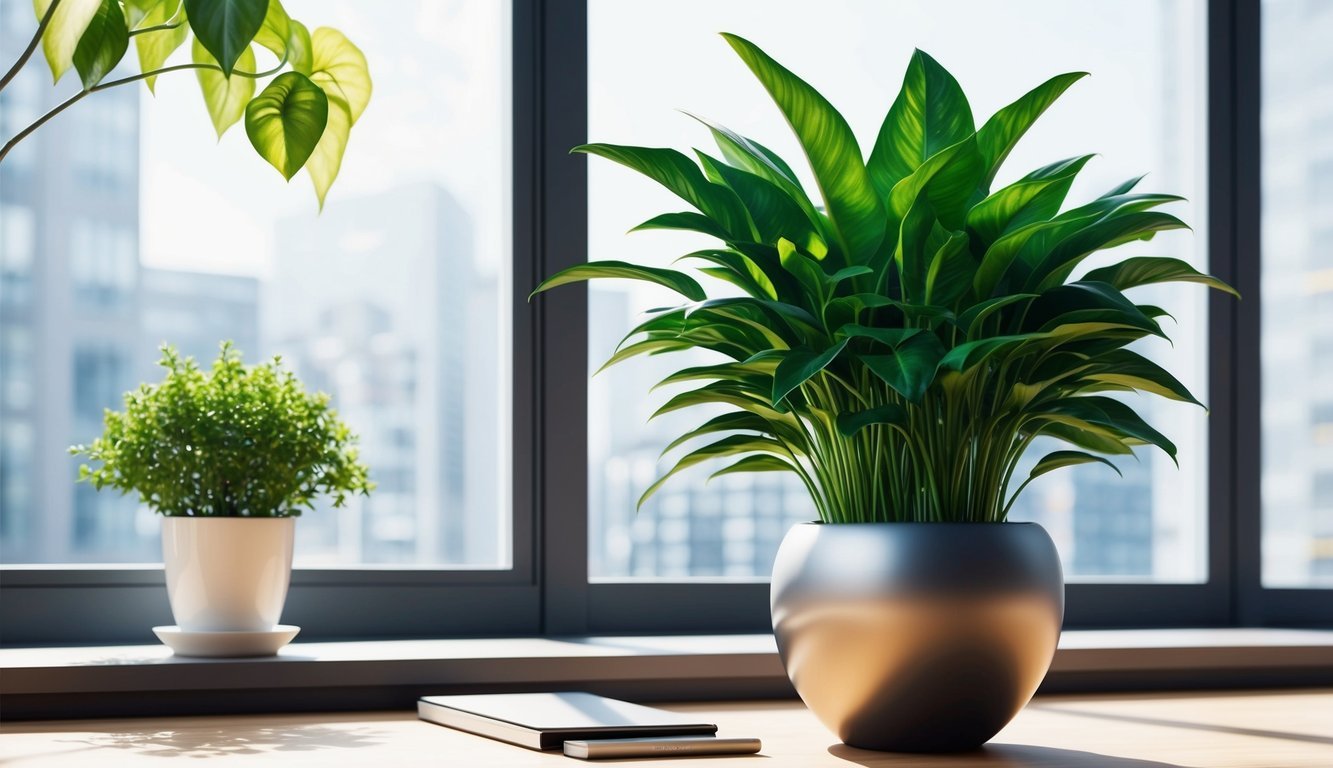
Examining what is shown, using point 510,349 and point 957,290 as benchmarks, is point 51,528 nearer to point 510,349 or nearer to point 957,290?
point 510,349

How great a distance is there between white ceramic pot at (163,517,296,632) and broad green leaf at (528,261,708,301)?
55 centimetres

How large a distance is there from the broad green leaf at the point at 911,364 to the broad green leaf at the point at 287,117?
55 cm

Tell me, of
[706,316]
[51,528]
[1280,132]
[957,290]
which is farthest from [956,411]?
[1280,132]

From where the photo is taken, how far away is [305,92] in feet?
4.15

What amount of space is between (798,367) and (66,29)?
2.18 feet

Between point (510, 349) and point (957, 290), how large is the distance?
91cm

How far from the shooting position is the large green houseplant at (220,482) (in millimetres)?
1474

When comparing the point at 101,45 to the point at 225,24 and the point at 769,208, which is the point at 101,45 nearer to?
the point at 225,24

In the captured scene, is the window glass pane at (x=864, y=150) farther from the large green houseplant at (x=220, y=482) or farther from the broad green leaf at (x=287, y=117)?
the broad green leaf at (x=287, y=117)

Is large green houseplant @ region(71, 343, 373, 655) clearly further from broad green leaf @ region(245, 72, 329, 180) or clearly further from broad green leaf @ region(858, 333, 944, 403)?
broad green leaf @ region(858, 333, 944, 403)


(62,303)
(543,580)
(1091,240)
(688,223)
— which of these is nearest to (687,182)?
(688,223)

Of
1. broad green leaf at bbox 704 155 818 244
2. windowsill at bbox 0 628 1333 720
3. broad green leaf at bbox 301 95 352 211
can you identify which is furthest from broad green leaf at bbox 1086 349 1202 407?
broad green leaf at bbox 301 95 352 211

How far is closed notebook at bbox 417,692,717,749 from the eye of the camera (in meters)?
1.12

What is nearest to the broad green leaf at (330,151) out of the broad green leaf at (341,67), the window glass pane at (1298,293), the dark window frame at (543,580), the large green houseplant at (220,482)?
the broad green leaf at (341,67)
